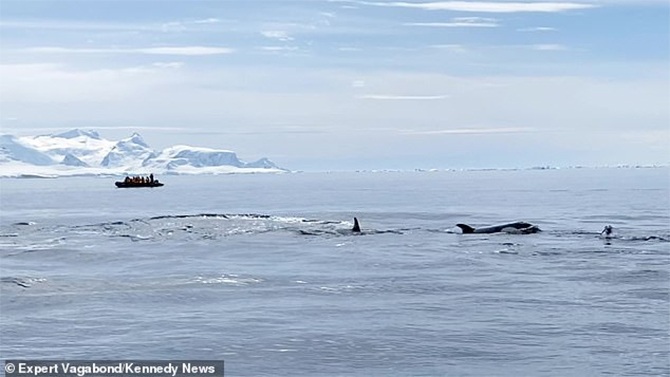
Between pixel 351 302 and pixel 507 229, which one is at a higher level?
pixel 507 229

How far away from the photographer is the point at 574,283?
107 feet

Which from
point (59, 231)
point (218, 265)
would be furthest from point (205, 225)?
point (218, 265)

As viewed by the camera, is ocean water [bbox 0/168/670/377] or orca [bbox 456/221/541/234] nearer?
ocean water [bbox 0/168/670/377]

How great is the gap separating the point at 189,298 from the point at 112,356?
28.6ft

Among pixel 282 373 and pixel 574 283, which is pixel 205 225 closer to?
pixel 574 283

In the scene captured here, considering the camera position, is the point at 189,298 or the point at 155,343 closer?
the point at 155,343

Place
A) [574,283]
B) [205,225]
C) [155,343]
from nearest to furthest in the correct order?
[155,343] → [574,283] → [205,225]

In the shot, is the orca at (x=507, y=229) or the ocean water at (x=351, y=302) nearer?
the ocean water at (x=351, y=302)

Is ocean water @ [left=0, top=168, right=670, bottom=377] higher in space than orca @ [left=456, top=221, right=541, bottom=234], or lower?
lower

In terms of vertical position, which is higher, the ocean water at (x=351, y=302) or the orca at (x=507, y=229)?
the orca at (x=507, y=229)

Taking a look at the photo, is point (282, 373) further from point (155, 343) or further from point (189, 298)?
point (189, 298)

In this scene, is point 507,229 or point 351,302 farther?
point 507,229

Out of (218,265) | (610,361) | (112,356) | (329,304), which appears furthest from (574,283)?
(112,356)

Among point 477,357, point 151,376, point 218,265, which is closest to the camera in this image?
point 151,376
